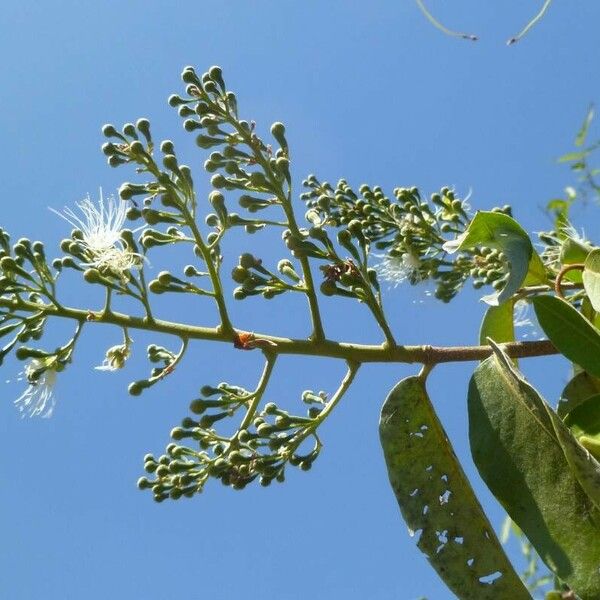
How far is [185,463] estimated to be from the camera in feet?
8.12

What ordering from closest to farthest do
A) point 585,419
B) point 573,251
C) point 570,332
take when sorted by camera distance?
point 585,419 < point 570,332 < point 573,251

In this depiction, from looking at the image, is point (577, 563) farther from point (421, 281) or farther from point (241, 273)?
point (421, 281)

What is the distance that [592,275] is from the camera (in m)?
2.34

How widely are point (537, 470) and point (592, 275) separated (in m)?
0.62

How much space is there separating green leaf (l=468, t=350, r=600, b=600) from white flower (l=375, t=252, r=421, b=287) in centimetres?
108

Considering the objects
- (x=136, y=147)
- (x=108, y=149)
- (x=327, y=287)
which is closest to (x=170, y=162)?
(x=136, y=147)

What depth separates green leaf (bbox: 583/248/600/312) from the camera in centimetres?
229

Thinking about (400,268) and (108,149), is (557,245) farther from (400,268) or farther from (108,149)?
(108,149)

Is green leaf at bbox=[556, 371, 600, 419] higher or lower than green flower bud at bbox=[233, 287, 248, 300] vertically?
lower

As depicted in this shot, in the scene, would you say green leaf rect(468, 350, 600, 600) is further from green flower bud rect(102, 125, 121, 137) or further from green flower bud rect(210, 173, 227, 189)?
green flower bud rect(102, 125, 121, 137)

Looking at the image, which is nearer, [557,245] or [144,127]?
[144,127]

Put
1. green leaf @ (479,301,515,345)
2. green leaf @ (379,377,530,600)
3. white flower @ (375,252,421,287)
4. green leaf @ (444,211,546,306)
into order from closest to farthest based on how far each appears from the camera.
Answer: green leaf @ (379,377,530,600), green leaf @ (444,211,546,306), green leaf @ (479,301,515,345), white flower @ (375,252,421,287)

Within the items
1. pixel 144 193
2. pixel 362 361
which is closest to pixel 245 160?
pixel 144 193

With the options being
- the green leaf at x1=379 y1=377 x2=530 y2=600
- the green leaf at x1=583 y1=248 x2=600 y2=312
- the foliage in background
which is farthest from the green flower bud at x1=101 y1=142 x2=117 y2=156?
the green leaf at x1=583 y1=248 x2=600 y2=312
